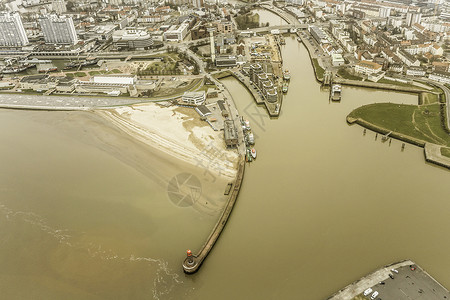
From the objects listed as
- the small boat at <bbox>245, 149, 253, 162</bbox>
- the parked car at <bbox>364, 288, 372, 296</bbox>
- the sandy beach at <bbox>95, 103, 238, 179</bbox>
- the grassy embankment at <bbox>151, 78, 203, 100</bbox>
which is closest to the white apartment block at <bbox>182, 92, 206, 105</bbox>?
the sandy beach at <bbox>95, 103, 238, 179</bbox>

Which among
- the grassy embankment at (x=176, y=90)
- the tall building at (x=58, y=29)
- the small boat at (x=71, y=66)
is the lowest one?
the grassy embankment at (x=176, y=90)

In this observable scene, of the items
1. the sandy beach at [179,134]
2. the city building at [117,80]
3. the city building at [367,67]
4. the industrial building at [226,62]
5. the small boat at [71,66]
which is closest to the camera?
the sandy beach at [179,134]

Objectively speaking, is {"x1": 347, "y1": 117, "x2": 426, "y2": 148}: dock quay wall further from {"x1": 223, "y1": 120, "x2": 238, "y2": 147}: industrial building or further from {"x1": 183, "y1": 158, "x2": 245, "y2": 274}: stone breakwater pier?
{"x1": 183, "y1": 158, "x2": 245, "y2": 274}: stone breakwater pier

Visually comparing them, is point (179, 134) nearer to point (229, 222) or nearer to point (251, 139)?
point (251, 139)

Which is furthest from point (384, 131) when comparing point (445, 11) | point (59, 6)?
point (59, 6)

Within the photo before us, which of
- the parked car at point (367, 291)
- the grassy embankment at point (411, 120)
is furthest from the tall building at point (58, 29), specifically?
the parked car at point (367, 291)

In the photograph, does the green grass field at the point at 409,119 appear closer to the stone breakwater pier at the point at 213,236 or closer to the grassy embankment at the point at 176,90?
the stone breakwater pier at the point at 213,236
